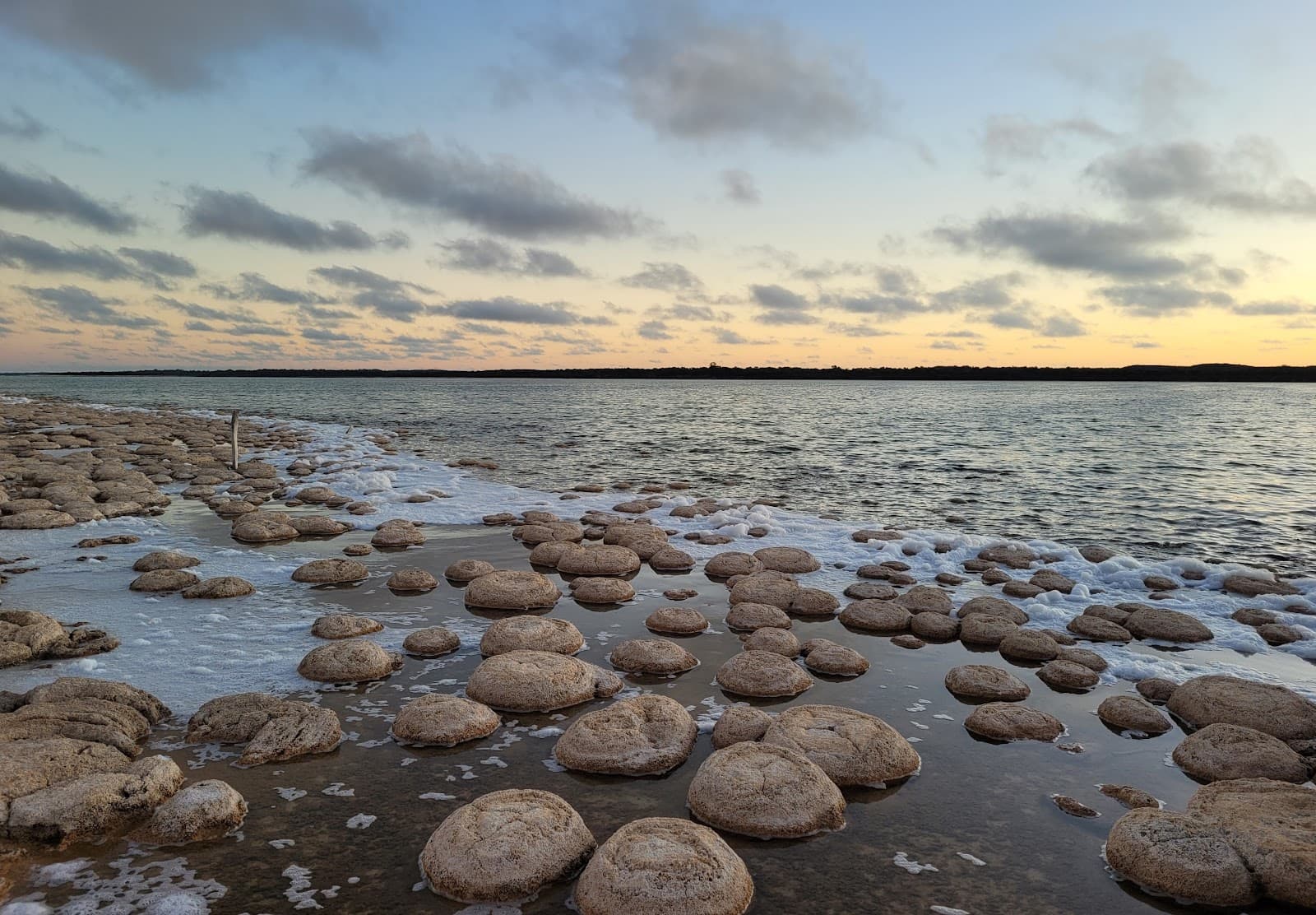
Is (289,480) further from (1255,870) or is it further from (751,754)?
(1255,870)

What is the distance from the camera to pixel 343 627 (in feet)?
30.7

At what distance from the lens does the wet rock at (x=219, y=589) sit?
1078 cm

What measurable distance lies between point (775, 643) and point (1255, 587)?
9.73 m

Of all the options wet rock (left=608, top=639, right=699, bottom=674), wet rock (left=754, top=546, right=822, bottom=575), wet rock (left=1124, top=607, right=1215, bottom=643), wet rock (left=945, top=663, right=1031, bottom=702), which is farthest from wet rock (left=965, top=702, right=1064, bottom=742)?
wet rock (left=754, top=546, right=822, bottom=575)

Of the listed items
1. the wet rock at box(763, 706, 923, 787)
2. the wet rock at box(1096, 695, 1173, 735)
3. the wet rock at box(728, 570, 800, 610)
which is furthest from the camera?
the wet rock at box(728, 570, 800, 610)

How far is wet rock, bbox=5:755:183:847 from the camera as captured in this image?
16.3ft

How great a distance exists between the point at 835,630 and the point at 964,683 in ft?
7.76

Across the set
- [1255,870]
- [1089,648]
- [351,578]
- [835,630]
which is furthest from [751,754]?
[351,578]

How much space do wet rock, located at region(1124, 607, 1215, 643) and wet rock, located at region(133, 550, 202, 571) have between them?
594 inches

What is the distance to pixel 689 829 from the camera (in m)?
4.95

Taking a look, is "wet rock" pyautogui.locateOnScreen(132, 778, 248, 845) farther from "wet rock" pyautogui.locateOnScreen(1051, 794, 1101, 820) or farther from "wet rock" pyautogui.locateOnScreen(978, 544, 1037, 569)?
"wet rock" pyautogui.locateOnScreen(978, 544, 1037, 569)

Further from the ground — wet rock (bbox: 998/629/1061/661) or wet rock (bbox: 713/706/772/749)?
wet rock (bbox: 713/706/772/749)

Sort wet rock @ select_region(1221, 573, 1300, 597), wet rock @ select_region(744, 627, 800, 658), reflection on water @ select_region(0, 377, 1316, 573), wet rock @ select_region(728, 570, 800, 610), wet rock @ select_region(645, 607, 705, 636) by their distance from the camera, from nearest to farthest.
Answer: wet rock @ select_region(744, 627, 800, 658) < wet rock @ select_region(645, 607, 705, 636) < wet rock @ select_region(728, 570, 800, 610) < wet rock @ select_region(1221, 573, 1300, 597) < reflection on water @ select_region(0, 377, 1316, 573)

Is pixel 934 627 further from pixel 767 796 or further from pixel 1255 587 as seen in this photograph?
pixel 1255 587
